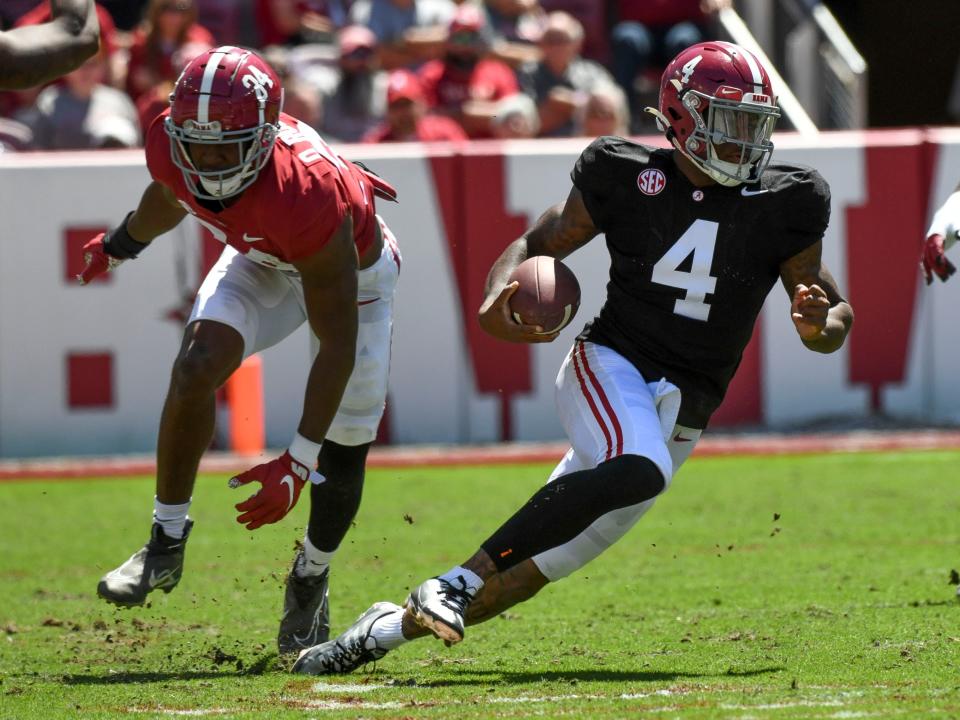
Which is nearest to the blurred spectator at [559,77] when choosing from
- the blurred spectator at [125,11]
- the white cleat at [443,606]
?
the blurred spectator at [125,11]

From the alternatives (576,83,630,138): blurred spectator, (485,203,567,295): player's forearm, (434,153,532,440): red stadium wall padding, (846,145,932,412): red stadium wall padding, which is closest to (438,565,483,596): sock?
(485,203,567,295): player's forearm

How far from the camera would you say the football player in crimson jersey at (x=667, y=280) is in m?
4.43

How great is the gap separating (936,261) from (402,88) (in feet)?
18.2

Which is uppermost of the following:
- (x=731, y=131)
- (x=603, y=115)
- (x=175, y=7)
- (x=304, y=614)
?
(x=731, y=131)

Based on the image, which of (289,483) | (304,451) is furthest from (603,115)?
(289,483)

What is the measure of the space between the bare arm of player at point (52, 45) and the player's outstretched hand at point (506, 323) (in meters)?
1.32

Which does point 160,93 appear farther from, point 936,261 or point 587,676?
point 587,676

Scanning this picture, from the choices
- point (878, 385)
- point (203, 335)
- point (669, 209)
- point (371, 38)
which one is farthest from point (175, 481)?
point (371, 38)

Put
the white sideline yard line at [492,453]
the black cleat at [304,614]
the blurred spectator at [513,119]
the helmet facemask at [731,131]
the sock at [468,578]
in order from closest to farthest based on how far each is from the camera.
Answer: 1. the sock at [468,578]
2. the helmet facemask at [731,131]
3. the black cleat at [304,614]
4. the white sideline yard line at [492,453]
5. the blurred spectator at [513,119]

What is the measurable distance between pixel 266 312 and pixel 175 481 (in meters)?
0.61

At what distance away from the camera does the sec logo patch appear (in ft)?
15.4

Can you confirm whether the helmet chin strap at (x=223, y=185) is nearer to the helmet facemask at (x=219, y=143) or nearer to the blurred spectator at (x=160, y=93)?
the helmet facemask at (x=219, y=143)

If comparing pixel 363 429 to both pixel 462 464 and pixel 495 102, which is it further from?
pixel 495 102

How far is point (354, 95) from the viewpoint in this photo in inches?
443
